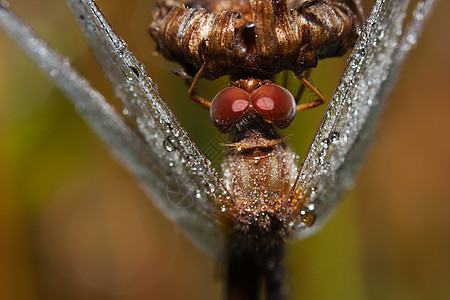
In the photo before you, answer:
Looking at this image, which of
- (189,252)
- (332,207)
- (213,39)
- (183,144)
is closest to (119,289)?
(189,252)

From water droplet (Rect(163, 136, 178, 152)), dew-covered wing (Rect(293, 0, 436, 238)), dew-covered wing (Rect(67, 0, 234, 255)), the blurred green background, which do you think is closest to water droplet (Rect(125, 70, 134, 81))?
dew-covered wing (Rect(67, 0, 234, 255))

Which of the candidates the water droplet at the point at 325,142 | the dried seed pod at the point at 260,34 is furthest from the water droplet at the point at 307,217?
the dried seed pod at the point at 260,34

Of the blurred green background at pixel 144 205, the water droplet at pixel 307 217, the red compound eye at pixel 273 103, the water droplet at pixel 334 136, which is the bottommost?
the blurred green background at pixel 144 205

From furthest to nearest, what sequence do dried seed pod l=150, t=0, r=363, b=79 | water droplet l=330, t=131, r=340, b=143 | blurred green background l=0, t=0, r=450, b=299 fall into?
1. blurred green background l=0, t=0, r=450, b=299
2. water droplet l=330, t=131, r=340, b=143
3. dried seed pod l=150, t=0, r=363, b=79

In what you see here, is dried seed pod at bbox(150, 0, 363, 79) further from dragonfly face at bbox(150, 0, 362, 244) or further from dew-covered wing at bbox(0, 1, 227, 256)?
dew-covered wing at bbox(0, 1, 227, 256)

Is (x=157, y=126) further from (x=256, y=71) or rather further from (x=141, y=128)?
(x=256, y=71)

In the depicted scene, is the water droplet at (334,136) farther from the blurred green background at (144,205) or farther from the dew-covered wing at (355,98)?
the blurred green background at (144,205)

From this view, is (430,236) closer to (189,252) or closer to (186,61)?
(189,252)
